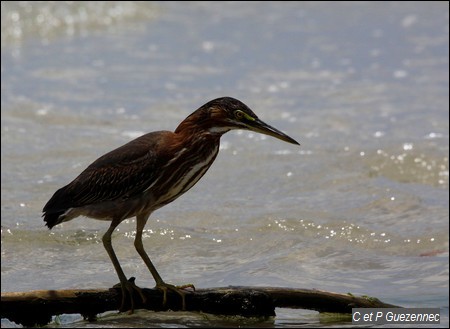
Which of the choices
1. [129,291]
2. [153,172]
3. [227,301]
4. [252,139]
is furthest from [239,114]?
[252,139]

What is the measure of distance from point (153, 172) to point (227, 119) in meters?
0.61

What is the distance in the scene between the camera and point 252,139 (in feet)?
46.6

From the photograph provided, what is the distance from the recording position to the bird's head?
24.5 feet

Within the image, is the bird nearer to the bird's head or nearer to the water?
the bird's head

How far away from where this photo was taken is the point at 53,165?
1298cm

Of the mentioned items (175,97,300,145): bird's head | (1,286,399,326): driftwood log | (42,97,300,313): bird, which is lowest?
(1,286,399,326): driftwood log

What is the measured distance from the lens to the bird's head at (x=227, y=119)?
746 cm

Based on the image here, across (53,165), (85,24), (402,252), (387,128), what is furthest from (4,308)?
(85,24)

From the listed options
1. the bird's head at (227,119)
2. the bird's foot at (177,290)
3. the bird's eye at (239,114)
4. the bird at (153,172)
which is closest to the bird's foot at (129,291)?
the bird at (153,172)

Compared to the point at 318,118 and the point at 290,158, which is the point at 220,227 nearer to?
the point at 290,158

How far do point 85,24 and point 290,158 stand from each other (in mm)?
8995

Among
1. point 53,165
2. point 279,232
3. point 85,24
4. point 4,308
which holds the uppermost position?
point 85,24

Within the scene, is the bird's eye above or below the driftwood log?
above

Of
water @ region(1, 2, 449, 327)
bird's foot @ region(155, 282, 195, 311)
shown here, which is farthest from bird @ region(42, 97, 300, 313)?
water @ region(1, 2, 449, 327)
